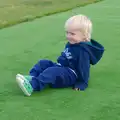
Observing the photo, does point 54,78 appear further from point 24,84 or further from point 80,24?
point 80,24

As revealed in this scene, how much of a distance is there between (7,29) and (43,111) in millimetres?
3349

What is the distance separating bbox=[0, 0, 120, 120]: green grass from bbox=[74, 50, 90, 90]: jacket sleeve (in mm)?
65

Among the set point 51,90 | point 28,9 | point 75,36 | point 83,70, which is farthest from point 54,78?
point 28,9

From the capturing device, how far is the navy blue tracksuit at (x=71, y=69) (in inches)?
124

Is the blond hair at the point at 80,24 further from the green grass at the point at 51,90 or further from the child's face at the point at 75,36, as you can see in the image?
the green grass at the point at 51,90

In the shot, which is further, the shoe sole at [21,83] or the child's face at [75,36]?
the child's face at [75,36]

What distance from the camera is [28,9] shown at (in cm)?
877

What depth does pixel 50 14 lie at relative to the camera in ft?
25.2

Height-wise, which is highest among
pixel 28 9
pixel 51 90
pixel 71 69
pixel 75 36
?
pixel 75 36

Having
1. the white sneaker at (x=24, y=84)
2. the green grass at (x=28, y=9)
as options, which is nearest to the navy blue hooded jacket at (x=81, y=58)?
the white sneaker at (x=24, y=84)

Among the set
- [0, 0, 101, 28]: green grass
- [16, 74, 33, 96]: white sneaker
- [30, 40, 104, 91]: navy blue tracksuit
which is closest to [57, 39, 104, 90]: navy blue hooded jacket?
[30, 40, 104, 91]: navy blue tracksuit

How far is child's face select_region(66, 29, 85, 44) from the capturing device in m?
3.24

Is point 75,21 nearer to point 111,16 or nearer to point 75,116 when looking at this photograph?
point 75,116

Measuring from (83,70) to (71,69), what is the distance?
0.10 metres
